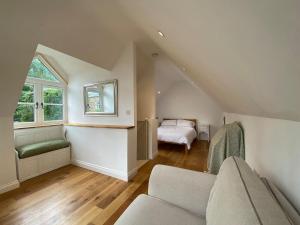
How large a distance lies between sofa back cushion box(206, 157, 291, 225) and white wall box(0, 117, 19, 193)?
9.71 feet

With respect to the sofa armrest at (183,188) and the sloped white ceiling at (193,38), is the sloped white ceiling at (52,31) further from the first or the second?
the sofa armrest at (183,188)

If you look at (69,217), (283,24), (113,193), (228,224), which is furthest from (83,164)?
(283,24)

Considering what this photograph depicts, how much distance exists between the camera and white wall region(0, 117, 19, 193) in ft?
7.08

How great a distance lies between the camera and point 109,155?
2664 mm

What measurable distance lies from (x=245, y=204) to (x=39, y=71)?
3.89 metres

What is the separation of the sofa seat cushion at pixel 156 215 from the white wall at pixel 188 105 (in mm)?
4739

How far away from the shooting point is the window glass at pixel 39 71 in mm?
2906

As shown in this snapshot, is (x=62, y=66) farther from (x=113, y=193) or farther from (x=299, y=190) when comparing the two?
(x=299, y=190)

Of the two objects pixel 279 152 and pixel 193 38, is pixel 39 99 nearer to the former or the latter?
pixel 193 38

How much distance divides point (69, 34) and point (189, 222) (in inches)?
96.5

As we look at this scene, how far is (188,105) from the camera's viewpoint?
5.84 metres

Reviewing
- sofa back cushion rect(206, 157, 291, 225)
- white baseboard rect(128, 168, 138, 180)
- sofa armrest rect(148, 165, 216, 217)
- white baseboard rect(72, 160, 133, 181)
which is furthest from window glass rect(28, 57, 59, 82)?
sofa back cushion rect(206, 157, 291, 225)

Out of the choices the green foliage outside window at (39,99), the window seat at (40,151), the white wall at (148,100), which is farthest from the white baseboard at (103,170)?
the green foliage outside window at (39,99)

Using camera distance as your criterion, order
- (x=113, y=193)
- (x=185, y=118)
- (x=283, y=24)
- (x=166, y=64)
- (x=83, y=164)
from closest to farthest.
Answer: (x=283, y=24), (x=113, y=193), (x=83, y=164), (x=166, y=64), (x=185, y=118)
